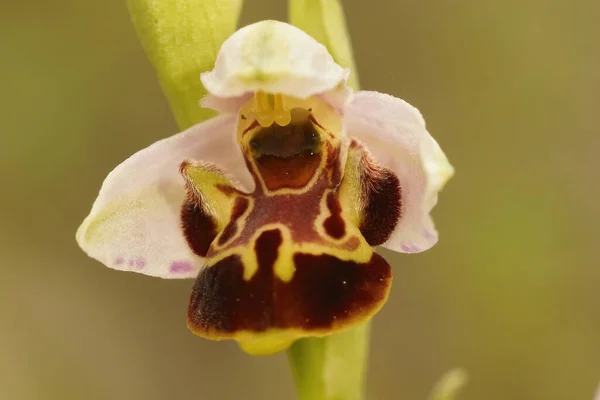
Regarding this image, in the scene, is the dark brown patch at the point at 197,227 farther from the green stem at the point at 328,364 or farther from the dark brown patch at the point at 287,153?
the green stem at the point at 328,364

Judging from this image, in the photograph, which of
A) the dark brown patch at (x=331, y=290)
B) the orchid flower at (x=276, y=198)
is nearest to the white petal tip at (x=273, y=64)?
the orchid flower at (x=276, y=198)

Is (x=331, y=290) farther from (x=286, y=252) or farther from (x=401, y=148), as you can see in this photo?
(x=401, y=148)

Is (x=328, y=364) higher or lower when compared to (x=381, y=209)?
lower

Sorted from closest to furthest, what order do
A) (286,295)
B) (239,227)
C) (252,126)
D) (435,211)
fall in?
(286,295)
(239,227)
(252,126)
(435,211)

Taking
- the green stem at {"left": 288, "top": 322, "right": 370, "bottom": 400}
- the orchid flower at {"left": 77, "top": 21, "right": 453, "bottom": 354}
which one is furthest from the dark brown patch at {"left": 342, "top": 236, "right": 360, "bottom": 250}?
the green stem at {"left": 288, "top": 322, "right": 370, "bottom": 400}

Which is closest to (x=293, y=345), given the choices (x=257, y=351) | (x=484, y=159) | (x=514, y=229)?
(x=257, y=351)

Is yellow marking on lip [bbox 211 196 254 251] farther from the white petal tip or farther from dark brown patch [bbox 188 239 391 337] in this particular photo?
the white petal tip

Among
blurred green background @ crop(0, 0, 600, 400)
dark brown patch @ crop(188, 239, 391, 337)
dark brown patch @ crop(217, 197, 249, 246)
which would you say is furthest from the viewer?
blurred green background @ crop(0, 0, 600, 400)

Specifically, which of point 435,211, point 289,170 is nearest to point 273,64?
point 289,170
